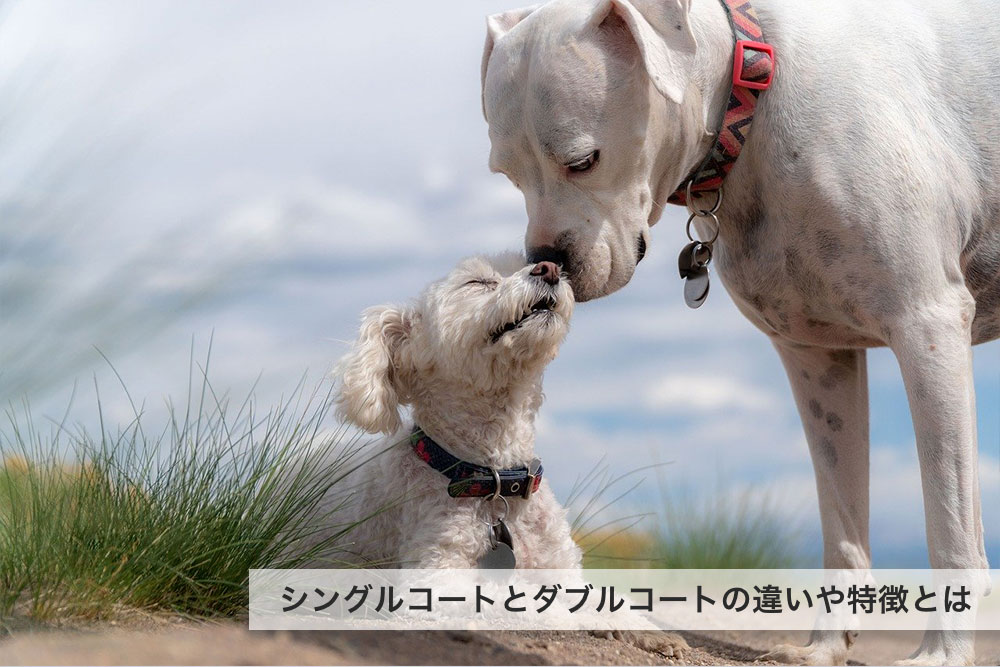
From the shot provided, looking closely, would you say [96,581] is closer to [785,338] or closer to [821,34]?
[785,338]

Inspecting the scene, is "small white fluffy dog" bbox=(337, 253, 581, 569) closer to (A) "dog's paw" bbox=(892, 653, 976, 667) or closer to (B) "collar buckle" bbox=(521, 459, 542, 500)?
(B) "collar buckle" bbox=(521, 459, 542, 500)

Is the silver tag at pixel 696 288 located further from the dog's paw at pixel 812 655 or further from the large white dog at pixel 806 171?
the dog's paw at pixel 812 655

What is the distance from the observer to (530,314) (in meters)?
4.09

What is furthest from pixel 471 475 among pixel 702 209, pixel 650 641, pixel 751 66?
pixel 751 66

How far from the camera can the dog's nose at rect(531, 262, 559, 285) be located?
4.07 metres

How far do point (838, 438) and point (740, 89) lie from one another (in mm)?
1778

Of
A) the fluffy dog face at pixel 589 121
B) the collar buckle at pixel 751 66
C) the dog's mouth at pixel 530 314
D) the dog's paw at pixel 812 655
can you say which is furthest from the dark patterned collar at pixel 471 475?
the collar buckle at pixel 751 66

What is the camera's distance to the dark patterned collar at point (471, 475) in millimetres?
4223

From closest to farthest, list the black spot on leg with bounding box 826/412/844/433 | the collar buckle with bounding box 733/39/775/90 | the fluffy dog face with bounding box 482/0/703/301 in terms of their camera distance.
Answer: the fluffy dog face with bounding box 482/0/703/301 → the collar buckle with bounding box 733/39/775/90 → the black spot on leg with bounding box 826/412/844/433

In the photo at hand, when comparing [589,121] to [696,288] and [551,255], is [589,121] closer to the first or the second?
[551,255]

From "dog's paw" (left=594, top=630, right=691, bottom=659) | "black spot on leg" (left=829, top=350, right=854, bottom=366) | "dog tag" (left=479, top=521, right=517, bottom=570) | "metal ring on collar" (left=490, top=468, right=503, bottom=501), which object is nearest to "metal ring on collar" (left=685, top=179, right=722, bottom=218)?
"black spot on leg" (left=829, top=350, right=854, bottom=366)

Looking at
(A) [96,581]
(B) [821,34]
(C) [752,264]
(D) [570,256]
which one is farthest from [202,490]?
(B) [821,34]

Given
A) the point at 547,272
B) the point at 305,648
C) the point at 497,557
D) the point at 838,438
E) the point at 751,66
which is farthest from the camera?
the point at 838,438

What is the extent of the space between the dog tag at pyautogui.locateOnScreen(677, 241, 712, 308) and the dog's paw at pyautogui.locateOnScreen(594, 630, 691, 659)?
1408mm
